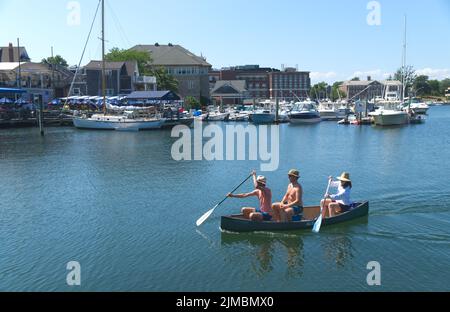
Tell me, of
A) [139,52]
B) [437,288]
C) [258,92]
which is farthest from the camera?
[258,92]

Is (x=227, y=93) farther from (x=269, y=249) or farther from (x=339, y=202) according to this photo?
(x=269, y=249)

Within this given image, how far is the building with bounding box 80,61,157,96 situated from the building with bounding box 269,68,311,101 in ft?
247

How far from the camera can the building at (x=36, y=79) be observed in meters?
80.3

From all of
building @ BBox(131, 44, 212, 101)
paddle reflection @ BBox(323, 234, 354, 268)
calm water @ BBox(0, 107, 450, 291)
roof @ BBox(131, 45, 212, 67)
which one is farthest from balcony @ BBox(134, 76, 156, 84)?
paddle reflection @ BBox(323, 234, 354, 268)

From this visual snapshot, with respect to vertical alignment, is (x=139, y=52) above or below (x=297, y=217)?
above

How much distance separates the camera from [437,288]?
13445 millimetres

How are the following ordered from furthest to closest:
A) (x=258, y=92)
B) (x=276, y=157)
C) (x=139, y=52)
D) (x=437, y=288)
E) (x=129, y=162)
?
(x=258, y=92), (x=139, y=52), (x=276, y=157), (x=129, y=162), (x=437, y=288)

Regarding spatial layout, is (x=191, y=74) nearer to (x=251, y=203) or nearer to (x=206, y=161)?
(x=206, y=161)

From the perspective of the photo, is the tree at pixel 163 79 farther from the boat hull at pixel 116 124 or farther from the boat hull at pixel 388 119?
the boat hull at pixel 388 119

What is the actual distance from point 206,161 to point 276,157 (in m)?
6.65

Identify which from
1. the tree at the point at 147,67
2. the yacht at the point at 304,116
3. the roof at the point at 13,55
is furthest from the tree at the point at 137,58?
the yacht at the point at 304,116

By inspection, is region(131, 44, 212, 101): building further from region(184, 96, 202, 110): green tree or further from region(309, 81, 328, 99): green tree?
region(309, 81, 328, 99): green tree

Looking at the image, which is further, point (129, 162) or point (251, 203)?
point (129, 162)
